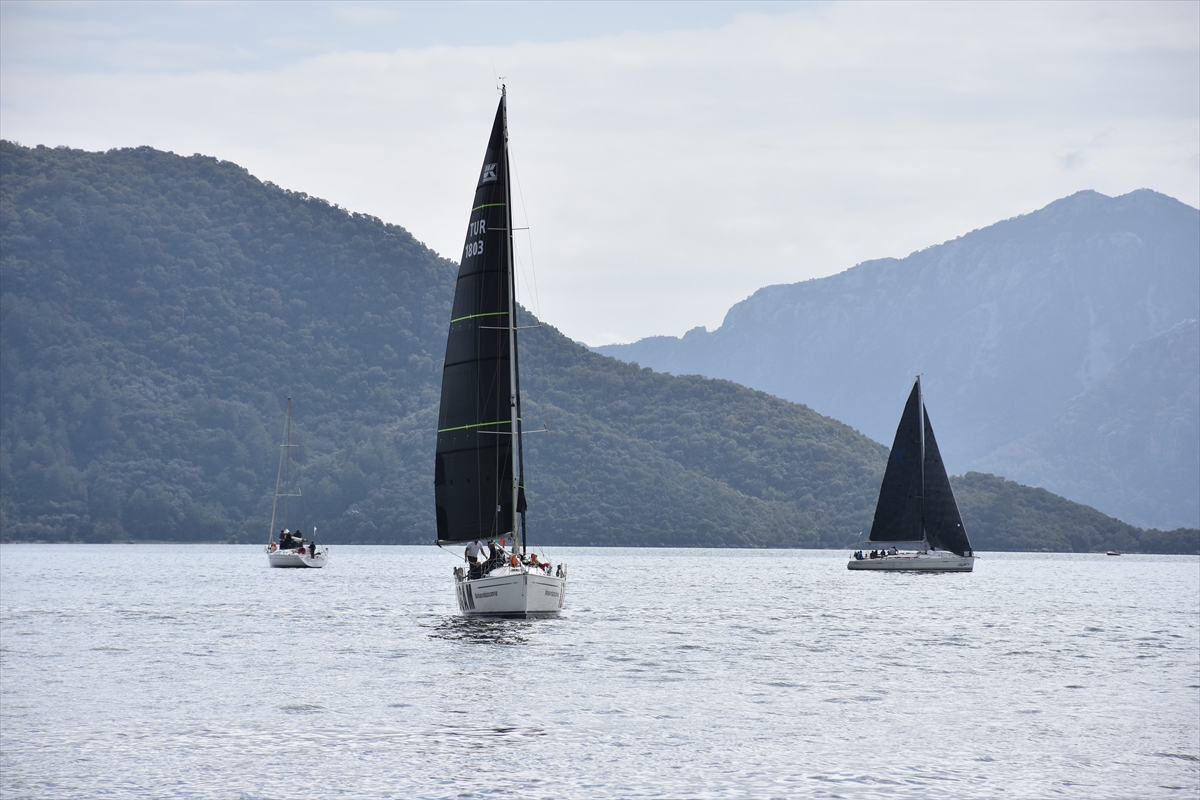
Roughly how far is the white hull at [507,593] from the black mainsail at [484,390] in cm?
185

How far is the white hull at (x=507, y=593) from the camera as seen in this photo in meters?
42.0

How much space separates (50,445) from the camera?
19338 centimetres

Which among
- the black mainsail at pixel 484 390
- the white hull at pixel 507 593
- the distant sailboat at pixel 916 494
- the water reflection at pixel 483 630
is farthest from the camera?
the distant sailboat at pixel 916 494

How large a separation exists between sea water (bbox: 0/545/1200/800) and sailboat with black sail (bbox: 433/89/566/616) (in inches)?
81.5

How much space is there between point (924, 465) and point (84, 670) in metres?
72.2

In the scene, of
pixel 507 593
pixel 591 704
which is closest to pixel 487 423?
pixel 507 593

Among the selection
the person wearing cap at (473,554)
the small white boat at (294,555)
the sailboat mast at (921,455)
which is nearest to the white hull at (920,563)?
the sailboat mast at (921,455)

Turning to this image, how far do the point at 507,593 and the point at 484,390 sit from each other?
21.9 feet

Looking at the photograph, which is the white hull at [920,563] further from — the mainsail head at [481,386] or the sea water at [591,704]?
the mainsail head at [481,386]

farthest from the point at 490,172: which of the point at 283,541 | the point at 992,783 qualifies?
the point at 283,541

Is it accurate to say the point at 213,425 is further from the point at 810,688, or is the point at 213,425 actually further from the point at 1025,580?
the point at 810,688

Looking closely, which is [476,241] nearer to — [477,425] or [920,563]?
[477,425]

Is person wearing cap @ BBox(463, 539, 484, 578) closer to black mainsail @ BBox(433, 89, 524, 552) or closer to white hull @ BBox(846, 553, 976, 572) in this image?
black mainsail @ BBox(433, 89, 524, 552)

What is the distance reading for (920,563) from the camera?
101250mm
